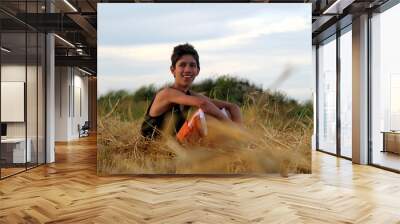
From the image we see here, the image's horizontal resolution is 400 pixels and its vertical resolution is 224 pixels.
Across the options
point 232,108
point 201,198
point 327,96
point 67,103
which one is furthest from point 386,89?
point 67,103

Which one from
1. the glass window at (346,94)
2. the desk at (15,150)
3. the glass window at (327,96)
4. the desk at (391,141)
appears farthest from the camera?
the glass window at (327,96)

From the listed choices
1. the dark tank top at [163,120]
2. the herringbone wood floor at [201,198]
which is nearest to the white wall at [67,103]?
the herringbone wood floor at [201,198]

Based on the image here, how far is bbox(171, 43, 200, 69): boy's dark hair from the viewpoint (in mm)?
7145

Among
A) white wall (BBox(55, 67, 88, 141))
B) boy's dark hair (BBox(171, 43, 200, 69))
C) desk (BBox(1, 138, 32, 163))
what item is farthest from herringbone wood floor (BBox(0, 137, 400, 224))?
white wall (BBox(55, 67, 88, 141))

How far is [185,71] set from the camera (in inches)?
280

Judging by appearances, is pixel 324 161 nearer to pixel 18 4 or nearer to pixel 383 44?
pixel 383 44

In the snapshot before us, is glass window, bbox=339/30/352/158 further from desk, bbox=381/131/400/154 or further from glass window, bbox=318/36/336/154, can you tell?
desk, bbox=381/131/400/154

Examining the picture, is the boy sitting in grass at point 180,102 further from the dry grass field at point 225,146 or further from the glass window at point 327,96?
the glass window at point 327,96

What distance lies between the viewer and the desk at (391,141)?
753 cm

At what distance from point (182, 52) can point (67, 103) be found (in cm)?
1054

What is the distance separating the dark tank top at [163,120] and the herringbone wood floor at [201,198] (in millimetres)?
753

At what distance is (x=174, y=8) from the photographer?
7.19 metres

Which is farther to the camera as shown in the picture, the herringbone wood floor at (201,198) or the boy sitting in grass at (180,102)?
the boy sitting in grass at (180,102)

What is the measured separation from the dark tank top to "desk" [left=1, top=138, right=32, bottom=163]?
2.17 metres
